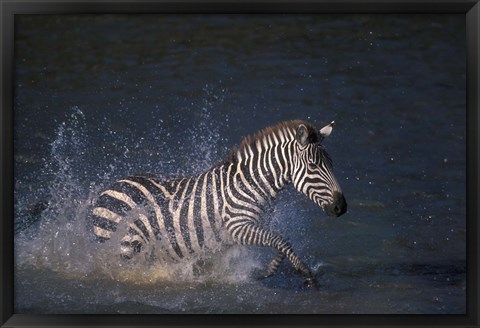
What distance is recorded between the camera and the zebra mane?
661 cm

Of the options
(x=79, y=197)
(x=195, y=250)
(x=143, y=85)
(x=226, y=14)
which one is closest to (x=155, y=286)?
(x=195, y=250)

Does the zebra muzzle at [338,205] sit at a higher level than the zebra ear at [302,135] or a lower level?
lower

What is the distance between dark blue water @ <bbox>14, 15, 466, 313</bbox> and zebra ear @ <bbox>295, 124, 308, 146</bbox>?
0.09 m

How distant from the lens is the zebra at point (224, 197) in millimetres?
6609

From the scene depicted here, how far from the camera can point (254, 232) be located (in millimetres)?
→ 6613

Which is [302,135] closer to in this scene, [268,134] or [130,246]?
[268,134]

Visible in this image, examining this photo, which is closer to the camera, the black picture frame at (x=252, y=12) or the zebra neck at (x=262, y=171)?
the black picture frame at (x=252, y=12)

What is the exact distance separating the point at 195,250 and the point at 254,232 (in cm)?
39

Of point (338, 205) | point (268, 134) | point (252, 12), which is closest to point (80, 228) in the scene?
point (268, 134)

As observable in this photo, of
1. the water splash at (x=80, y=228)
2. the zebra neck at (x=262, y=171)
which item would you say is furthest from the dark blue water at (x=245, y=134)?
the zebra neck at (x=262, y=171)

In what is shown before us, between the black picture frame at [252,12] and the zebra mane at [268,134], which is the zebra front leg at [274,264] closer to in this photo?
the black picture frame at [252,12]

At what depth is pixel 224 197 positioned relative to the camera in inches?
263

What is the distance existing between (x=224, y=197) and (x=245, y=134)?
430 millimetres

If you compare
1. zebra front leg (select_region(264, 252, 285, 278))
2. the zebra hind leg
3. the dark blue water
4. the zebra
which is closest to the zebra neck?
the zebra
